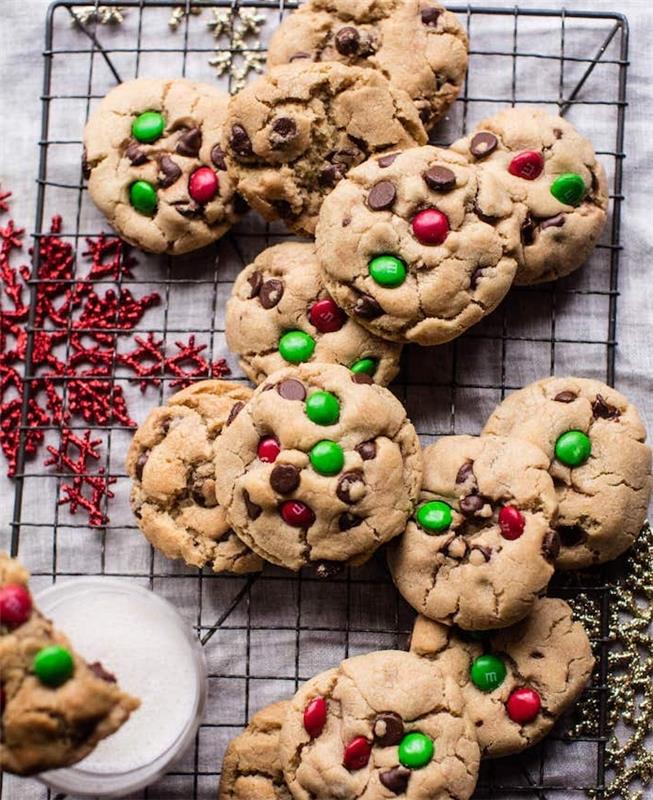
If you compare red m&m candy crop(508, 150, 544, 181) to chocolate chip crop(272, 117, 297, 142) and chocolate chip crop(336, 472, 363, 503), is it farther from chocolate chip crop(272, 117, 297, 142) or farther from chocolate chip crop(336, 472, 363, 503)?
chocolate chip crop(336, 472, 363, 503)

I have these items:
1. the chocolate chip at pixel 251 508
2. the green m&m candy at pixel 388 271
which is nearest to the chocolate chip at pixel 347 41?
the green m&m candy at pixel 388 271

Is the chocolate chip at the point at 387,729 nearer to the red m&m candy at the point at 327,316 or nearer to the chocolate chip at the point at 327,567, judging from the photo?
the chocolate chip at the point at 327,567

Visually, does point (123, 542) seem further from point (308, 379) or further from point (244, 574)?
point (308, 379)

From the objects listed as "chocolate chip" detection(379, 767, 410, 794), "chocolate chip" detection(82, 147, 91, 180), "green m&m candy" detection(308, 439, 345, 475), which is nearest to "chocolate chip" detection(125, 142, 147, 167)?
"chocolate chip" detection(82, 147, 91, 180)

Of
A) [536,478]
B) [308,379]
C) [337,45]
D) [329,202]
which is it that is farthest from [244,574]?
[337,45]

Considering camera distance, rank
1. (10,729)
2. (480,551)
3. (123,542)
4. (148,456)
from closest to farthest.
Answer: (10,729)
(480,551)
(148,456)
(123,542)

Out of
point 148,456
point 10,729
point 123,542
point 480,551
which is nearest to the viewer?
point 10,729
